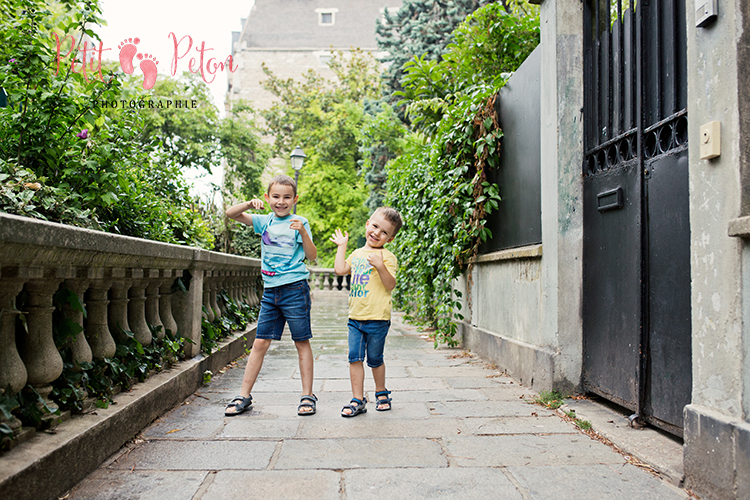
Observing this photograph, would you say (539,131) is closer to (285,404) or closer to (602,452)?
(602,452)

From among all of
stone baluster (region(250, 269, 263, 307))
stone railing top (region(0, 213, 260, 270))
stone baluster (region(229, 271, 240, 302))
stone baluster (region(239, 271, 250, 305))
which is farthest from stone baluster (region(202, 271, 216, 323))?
stone baluster (region(250, 269, 263, 307))

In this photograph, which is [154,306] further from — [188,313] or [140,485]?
[140,485]

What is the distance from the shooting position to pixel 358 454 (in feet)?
8.75

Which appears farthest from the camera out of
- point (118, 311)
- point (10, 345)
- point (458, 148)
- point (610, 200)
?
point (458, 148)

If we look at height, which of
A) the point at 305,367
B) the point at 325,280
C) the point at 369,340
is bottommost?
the point at 305,367

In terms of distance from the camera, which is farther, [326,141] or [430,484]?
[326,141]

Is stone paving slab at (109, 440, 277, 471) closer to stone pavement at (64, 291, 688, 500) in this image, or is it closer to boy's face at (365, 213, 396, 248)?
stone pavement at (64, 291, 688, 500)

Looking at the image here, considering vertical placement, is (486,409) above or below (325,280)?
below

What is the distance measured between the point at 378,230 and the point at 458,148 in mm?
2788

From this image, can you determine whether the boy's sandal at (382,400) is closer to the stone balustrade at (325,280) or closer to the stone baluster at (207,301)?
the stone baluster at (207,301)

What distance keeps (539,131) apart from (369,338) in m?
2.29

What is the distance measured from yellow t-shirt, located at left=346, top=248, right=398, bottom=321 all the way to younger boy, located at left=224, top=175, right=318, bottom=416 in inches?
12.4

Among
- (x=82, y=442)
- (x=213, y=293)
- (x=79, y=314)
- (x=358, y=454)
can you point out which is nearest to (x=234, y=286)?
(x=213, y=293)

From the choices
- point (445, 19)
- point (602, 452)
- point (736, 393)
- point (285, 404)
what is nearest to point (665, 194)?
point (736, 393)
